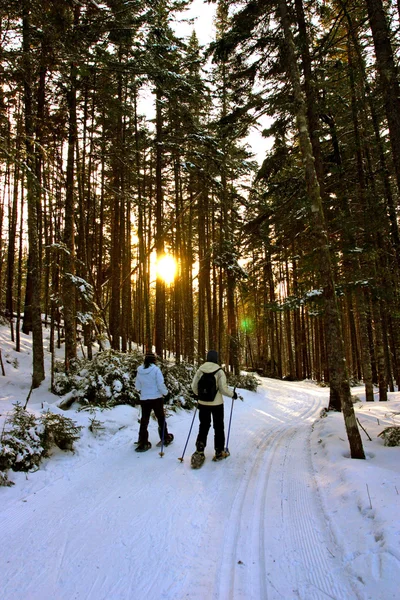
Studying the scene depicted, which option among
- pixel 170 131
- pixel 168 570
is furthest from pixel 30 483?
pixel 170 131

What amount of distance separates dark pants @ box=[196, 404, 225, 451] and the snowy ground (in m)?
0.40

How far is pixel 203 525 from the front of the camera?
3686 millimetres

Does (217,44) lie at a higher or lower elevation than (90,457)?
higher

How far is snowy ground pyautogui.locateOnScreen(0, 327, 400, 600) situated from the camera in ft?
9.05

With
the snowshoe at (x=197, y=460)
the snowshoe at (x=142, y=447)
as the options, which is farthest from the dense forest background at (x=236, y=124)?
the snowshoe at (x=142, y=447)

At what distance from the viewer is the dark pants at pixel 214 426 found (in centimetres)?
596

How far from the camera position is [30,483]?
15.4 feet

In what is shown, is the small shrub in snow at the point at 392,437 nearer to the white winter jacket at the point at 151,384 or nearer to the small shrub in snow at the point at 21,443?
the white winter jacket at the point at 151,384

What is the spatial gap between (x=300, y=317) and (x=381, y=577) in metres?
25.3

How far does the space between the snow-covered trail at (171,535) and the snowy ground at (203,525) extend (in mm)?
13

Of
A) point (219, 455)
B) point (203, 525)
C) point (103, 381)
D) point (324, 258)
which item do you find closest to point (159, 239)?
point (103, 381)

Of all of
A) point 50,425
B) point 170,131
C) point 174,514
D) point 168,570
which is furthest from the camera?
point 170,131

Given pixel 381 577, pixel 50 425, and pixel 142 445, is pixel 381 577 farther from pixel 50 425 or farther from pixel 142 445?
pixel 50 425

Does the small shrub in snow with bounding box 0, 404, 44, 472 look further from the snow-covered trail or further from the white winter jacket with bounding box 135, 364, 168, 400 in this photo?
the white winter jacket with bounding box 135, 364, 168, 400
